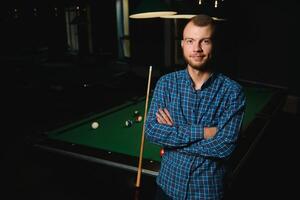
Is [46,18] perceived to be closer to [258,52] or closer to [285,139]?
[258,52]

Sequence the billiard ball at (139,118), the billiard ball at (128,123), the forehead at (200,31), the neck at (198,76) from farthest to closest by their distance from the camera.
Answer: the billiard ball at (139,118)
the billiard ball at (128,123)
the neck at (198,76)
the forehead at (200,31)

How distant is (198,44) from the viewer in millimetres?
1442

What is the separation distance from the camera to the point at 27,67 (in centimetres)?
1105

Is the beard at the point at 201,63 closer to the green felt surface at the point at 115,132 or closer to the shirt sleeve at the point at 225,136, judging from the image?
the shirt sleeve at the point at 225,136

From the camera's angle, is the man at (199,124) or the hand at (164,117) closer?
the man at (199,124)

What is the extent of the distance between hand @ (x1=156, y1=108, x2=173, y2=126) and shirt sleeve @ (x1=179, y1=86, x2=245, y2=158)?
0.50 feet

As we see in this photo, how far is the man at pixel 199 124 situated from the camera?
57.1 inches

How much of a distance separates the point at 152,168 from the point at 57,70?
9115 millimetres

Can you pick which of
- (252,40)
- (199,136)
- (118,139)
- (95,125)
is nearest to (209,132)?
(199,136)

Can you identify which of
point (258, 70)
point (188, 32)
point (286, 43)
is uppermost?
point (188, 32)

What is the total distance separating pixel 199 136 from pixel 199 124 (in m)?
0.09

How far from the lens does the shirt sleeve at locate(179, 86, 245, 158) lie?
1.44 m

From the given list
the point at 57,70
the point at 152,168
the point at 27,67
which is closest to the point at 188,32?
the point at 152,168

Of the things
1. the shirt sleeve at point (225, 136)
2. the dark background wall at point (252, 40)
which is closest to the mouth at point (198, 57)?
the shirt sleeve at point (225, 136)
